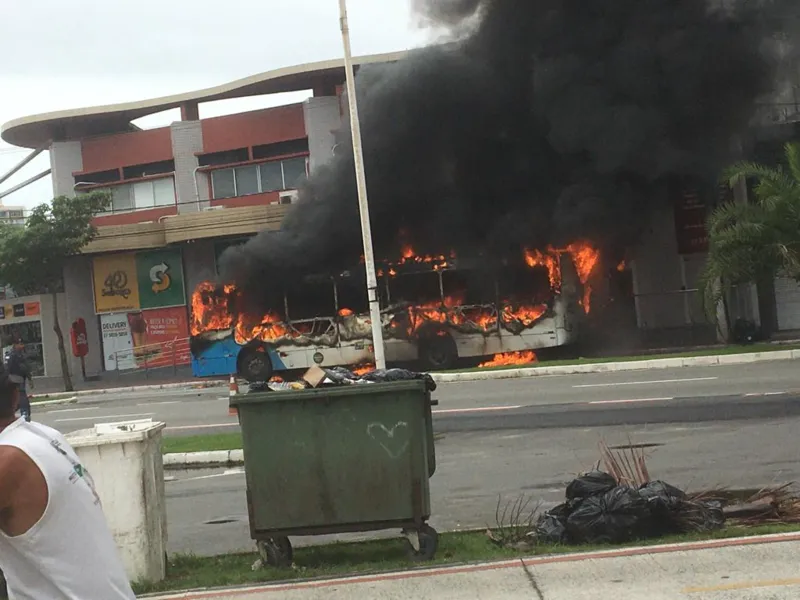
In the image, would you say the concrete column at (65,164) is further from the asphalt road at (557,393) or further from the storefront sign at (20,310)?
the asphalt road at (557,393)

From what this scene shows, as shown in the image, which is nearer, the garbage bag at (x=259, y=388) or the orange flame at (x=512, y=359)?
the garbage bag at (x=259, y=388)

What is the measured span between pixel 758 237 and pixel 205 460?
10.3 metres

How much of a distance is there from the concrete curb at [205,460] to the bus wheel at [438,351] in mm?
9432

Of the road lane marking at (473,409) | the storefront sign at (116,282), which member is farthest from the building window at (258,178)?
the road lane marking at (473,409)

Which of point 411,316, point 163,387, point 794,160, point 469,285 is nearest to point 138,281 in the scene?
point 163,387

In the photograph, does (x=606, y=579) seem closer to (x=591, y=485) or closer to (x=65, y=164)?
(x=591, y=485)

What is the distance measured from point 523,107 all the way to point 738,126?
5.12 meters

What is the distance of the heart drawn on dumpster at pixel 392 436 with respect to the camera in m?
5.81

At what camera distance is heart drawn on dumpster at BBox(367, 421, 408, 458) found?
5812 millimetres

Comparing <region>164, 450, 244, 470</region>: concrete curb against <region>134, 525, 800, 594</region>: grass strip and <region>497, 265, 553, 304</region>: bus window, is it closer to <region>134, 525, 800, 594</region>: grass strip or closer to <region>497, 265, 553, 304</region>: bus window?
<region>134, 525, 800, 594</region>: grass strip

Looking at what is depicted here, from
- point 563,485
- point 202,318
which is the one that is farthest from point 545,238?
point 563,485

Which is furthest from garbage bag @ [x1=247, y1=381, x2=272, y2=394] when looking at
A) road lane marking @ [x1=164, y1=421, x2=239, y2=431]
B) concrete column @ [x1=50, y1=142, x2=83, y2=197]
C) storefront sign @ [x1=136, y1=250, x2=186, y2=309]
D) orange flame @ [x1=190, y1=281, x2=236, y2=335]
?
concrete column @ [x1=50, y1=142, x2=83, y2=197]

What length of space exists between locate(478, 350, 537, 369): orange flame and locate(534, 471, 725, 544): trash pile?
13725mm

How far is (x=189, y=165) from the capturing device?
3184 cm
